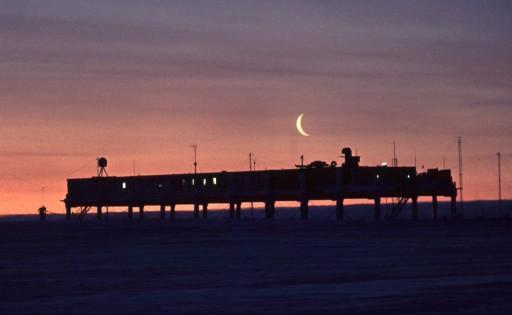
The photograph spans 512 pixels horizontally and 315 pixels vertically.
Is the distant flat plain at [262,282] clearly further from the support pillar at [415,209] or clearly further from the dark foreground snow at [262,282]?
the support pillar at [415,209]

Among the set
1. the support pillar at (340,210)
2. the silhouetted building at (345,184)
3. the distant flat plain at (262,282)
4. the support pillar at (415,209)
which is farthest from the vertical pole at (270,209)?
the distant flat plain at (262,282)

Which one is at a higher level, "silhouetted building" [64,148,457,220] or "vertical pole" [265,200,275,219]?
"silhouetted building" [64,148,457,220]

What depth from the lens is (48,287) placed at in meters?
33.8

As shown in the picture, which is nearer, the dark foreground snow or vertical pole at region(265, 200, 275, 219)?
the dark foreground snow

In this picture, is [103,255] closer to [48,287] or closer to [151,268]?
[151,268]

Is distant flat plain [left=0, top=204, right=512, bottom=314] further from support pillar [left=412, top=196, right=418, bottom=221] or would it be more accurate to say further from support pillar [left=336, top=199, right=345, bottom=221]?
support pillar [left=336, top=199, right=345, bottom=221]

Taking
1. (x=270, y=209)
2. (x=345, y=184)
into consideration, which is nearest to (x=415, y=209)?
(x=345, y=184)

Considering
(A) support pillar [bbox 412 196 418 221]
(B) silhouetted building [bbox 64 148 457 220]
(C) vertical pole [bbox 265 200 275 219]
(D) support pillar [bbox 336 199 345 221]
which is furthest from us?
(C) vertical pole [bbox 265 200 275 219]

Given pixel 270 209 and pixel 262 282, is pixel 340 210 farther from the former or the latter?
pixel 262 282

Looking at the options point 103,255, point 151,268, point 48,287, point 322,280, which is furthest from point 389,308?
point 103,255

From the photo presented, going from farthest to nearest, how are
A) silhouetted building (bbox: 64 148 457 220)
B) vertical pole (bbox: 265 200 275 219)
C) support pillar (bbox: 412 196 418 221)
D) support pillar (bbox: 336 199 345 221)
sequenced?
vertical pole (bbox: 265 200 275 219), support pillar (bbox: 336 199 345 221), silhouetted building (bbox: 64 148 457 220), support pillar (bbox: 412 196 418 221)

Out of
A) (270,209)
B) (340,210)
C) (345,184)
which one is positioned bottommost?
(340,210)

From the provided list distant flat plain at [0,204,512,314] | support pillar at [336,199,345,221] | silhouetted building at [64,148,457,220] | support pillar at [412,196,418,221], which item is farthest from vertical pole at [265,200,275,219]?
distant flat plain at [0,204,512,314]

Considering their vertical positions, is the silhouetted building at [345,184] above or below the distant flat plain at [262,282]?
above
